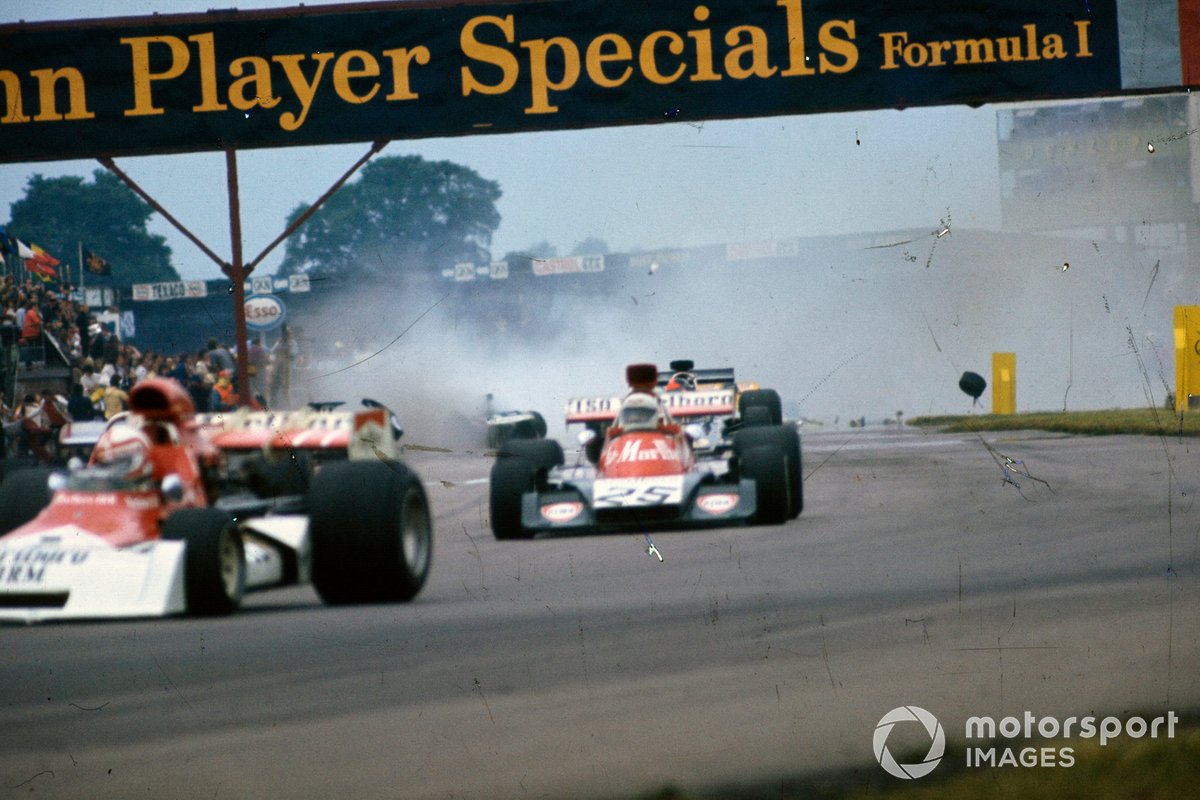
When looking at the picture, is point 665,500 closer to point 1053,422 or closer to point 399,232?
point 1053,422

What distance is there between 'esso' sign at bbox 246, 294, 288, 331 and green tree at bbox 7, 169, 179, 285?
1.10ft

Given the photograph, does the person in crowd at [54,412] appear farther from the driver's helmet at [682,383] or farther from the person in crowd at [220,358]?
the driver's helmet at [682,383]

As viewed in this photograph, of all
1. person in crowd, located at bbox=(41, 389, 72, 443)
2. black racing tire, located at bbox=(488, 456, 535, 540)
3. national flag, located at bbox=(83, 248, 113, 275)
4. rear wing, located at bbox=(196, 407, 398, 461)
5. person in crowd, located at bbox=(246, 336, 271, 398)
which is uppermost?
national flag, located at bbox=(83, 248, 113, 275)

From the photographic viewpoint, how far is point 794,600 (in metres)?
5.44

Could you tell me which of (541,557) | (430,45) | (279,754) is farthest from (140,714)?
(430,45)

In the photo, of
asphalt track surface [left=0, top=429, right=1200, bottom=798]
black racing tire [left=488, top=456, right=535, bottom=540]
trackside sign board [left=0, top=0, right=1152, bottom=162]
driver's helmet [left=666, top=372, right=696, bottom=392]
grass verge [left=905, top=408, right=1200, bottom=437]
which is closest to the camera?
asphalt track surface [left=0, top=429, right=1200, bottom=798]

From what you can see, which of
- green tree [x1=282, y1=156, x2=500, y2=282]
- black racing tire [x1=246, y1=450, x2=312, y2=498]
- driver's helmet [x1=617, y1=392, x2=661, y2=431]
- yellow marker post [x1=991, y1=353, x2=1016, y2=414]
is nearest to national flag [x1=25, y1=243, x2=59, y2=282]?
green tree [x1=282, y1=156, x2=500, y2=282]

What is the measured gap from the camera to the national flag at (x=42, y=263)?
5.08m

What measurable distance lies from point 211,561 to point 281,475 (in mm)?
448

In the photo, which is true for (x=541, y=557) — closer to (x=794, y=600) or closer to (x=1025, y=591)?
(x=794, y=600)

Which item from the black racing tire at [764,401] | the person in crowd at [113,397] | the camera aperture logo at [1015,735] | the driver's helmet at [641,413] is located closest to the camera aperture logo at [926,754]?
the camera aperture logo at [1015,735]

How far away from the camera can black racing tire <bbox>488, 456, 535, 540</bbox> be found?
5.67m

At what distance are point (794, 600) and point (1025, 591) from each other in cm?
94

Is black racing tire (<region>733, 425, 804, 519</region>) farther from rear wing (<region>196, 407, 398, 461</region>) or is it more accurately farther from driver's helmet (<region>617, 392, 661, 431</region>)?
rear wing (<region>196, 407, 398, 461</region>)
